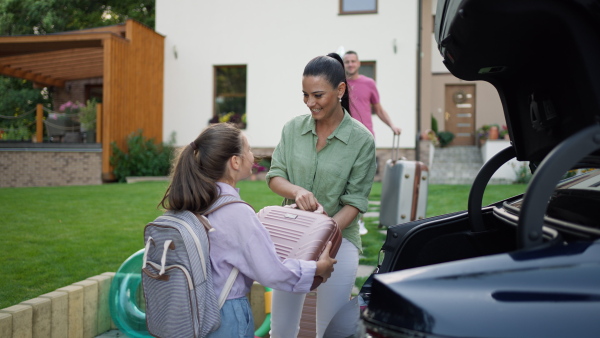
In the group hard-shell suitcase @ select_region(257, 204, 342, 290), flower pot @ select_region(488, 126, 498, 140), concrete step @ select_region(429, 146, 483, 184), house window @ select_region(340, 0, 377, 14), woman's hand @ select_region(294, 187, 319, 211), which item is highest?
house window @ select_region(340, 0, 377, 14)

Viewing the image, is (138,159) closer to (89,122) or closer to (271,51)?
(89,122)

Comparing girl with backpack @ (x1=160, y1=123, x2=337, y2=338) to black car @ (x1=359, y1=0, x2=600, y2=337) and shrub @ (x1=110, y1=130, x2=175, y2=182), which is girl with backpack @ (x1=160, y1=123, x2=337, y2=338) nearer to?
black car @ (x1=359, y1=0, x2=600, y2=337)

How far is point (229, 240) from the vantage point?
2.25 meters

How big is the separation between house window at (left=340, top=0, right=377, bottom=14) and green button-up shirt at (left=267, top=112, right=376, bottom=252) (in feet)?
50.2

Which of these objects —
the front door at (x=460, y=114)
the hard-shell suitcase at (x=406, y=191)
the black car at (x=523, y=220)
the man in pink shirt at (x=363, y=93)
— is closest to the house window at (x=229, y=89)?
the front door at (x=460, y=114)

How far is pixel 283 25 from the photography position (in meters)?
18.0

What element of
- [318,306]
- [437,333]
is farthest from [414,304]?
[318,306]

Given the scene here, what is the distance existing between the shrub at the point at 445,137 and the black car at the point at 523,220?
1989 centimetres

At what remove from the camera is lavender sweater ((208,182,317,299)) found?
87.8 inches

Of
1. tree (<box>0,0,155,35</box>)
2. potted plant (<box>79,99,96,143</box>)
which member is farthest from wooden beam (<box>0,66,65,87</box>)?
tree (<box>0,0,155,35</box>)

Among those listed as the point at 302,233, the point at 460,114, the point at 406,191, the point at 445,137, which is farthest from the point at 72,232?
the point at 460,114

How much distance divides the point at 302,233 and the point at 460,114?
21756 mm

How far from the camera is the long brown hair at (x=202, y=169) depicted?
226 cm

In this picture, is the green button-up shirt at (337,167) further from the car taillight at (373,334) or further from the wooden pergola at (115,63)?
the wooden pergola at (115,63)
